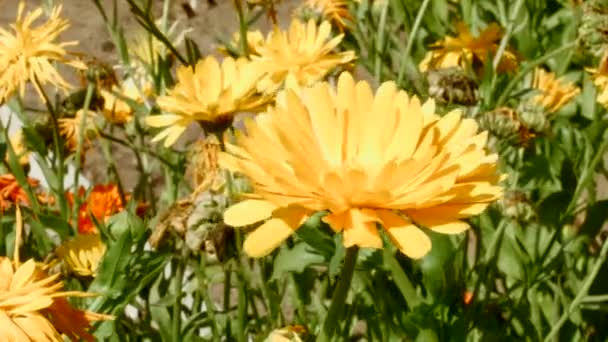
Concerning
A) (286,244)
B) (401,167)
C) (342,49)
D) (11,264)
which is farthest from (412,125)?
(342,49)

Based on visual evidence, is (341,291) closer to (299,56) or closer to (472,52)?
(299,56)

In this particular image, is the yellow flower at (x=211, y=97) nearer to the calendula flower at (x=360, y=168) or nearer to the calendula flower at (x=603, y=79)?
the calendula flower at (x=360, y=168)

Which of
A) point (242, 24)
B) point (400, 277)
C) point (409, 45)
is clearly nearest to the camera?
point (400, 277)

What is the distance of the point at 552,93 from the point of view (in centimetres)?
173

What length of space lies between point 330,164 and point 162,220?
39cm

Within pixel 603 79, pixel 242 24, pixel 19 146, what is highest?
pixel 242 24

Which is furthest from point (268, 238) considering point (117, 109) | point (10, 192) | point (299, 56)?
point (117, 109)

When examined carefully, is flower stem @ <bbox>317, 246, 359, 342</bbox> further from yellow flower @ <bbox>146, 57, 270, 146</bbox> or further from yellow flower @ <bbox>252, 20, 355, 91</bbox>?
yellow flower @ <bbox>252, 20, 355, 91</bbox>

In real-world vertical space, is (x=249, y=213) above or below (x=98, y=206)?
above

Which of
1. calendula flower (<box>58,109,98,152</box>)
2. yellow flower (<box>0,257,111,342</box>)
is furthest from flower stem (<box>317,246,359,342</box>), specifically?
calendula flower (<box>58,109,98,152</box>)

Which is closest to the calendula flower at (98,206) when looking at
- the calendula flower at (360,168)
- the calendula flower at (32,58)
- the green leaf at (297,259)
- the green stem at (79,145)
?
the green stem at (79,145)

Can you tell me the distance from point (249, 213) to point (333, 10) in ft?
3.59

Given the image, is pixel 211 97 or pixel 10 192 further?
pixel 10 192

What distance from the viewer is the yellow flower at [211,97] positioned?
122cm
